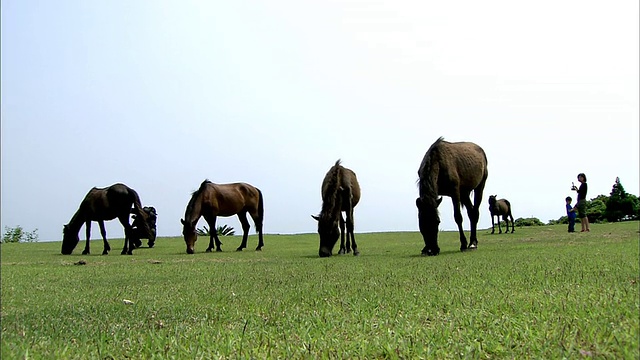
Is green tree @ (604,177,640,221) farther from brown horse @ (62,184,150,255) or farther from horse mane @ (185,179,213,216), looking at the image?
brown horse @ (62,184,150,255)

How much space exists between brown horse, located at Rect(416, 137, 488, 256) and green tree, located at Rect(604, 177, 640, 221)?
69.2 feet

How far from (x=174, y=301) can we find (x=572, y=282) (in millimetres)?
3418

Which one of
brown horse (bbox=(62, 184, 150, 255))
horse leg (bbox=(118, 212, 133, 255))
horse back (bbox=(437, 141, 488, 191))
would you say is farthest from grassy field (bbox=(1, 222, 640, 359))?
brown horse (bbox=(62, 184, 150, 255))

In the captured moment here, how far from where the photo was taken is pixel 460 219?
37.2ft

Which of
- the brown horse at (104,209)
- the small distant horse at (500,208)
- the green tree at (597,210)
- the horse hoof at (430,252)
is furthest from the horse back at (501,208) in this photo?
the brown horse at (104,209)

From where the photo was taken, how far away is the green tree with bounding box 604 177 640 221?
2944 cm

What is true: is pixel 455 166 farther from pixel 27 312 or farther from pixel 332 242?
pixel 27 312

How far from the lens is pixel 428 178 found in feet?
33.8

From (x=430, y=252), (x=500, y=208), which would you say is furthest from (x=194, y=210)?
(x=500, y=208)

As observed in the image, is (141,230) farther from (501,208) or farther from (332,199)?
(501,208)

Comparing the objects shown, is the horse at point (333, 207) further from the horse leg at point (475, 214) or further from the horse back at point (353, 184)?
the horse leg at point (475, 214)

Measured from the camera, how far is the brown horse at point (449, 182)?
32.9 feet

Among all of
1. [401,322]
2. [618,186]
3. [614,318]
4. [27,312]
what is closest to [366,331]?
[401,322]

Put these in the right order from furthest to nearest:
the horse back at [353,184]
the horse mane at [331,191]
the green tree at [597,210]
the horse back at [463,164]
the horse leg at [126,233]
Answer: the green tree at [597,210] < the horse leg at [126,233] < the horse back at [353,184] < the horse mane at [331,191] < the horse back at [463,164]
